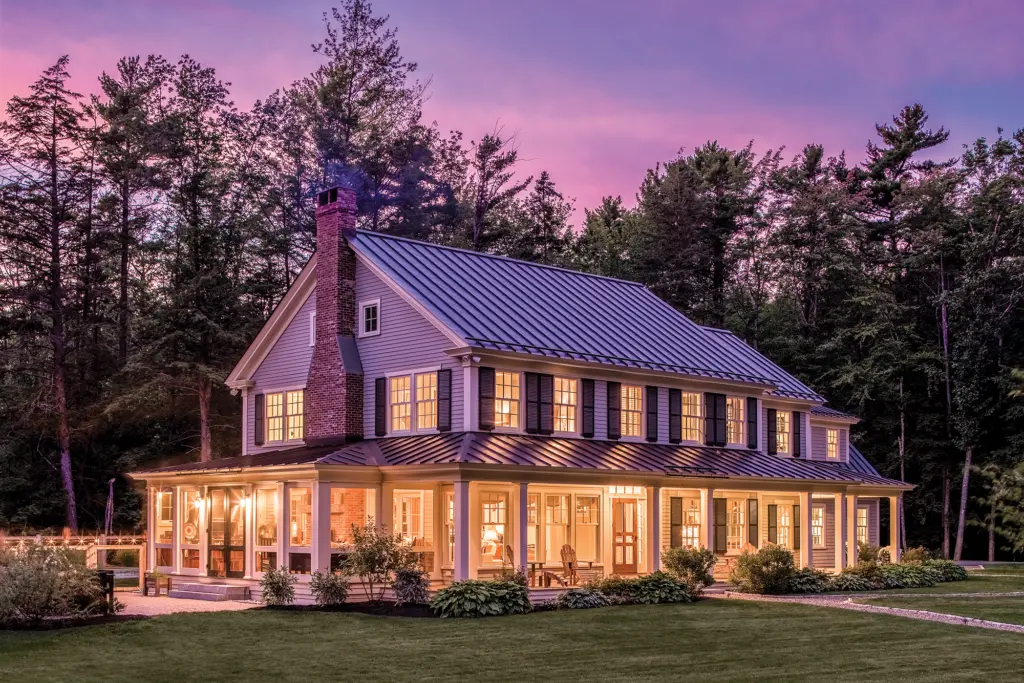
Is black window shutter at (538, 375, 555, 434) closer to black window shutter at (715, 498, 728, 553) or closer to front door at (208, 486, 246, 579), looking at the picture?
black window shutter at (715, 498, 728, 553)

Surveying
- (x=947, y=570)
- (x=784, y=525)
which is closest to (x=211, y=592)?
(x=784, y=525)

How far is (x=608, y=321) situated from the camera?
33781 millimetres

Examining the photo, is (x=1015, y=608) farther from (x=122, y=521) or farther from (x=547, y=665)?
(x=122, y=521)

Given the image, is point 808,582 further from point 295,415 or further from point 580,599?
point 295,415

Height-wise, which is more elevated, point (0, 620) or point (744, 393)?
point (744, 393)

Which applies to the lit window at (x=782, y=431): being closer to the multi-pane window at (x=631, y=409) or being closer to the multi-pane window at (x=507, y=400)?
the multi-pane window at (x=631, y=409)

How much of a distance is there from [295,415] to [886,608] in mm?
15354

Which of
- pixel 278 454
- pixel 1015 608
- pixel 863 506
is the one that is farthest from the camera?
pixel 863 506

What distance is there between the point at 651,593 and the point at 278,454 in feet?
32.3

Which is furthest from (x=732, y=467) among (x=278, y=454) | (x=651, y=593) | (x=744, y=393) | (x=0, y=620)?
(x=0, y=620)

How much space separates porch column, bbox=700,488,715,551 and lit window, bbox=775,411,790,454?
8648 mm

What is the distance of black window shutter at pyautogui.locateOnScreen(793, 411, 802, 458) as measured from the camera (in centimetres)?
3916


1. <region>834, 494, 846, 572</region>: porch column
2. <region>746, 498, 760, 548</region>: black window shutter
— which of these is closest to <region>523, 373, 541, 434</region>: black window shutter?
<region>746, 498, 760, 548</region>: black window shutter

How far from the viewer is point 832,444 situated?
138 feet
